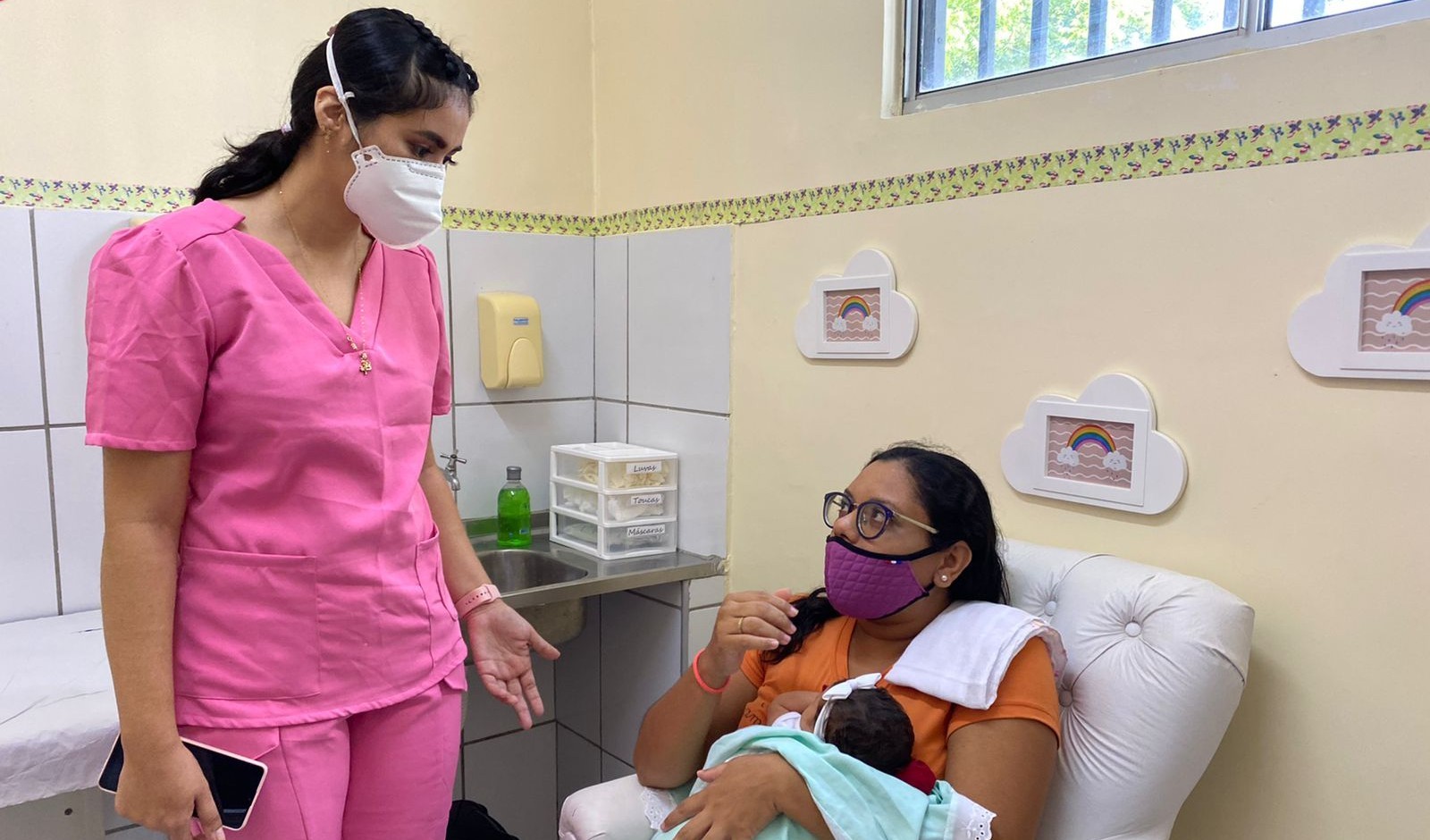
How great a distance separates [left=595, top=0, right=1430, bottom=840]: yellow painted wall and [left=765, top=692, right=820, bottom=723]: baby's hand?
459 millimetres

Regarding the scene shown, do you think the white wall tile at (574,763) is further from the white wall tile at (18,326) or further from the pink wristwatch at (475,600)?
the white wall tile at (18,326)

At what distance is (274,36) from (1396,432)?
6.86 ft

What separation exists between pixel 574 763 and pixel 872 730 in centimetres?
154

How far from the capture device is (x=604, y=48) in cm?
248

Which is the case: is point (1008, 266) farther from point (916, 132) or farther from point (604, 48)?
point (604, 48)

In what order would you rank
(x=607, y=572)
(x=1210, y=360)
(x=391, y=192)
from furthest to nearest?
(x=607, y=572) < (x=1210, y=360) < (x=391, y=192)

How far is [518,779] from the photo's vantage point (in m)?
2.59

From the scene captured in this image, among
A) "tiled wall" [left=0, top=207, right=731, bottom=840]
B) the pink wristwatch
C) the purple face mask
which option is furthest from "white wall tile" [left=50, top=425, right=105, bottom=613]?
the purple face mask

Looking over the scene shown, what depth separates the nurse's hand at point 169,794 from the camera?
3.26 ft

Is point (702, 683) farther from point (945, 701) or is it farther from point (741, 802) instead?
point (945, 701)

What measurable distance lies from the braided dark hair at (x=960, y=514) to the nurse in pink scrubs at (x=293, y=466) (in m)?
0.67

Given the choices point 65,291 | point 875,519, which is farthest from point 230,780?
point 65,291

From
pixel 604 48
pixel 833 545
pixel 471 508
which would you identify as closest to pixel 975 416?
pixel 833 545

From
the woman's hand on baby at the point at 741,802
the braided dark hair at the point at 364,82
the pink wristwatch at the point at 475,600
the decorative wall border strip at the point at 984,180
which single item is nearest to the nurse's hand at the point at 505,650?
the pink wristwatch at the point at 475,600
